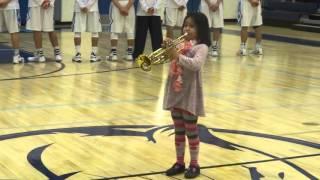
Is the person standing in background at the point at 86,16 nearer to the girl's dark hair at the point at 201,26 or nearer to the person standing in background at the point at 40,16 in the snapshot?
the person standing in background at the point at 40,16

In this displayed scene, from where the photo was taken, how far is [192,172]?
4.25 metres

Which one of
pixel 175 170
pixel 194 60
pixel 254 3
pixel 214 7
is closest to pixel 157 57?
pixel 194 60

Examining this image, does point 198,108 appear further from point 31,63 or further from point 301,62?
point 301,62

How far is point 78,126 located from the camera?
18.5ft

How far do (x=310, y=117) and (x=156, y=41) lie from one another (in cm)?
445

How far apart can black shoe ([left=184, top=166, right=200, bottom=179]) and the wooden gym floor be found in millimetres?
48

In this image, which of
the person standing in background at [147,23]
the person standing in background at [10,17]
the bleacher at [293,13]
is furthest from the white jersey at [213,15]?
the bleacher at [293,13]

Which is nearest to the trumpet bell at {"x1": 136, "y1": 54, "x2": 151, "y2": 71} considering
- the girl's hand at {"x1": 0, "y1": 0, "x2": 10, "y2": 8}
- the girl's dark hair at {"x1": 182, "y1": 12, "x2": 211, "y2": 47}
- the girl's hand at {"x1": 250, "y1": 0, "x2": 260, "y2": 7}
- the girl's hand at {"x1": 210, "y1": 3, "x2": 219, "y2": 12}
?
the girl's dark hair at {"x1": 182, "y1": 12, "x2": 211, "y2": 47}

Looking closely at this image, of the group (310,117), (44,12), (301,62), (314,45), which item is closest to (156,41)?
(44,12)

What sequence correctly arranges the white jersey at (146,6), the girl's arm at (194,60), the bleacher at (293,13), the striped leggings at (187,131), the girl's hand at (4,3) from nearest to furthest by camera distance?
the girl's arm at (194,60) < the striped leggings at (187,131) < the girl's hand at (4,3) < the white jersey at (146,6) < the bleacher at (293,13)

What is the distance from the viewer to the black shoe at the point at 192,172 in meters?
4.24

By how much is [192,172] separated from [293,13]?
1684 cm

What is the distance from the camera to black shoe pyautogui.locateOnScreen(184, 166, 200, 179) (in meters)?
4.24

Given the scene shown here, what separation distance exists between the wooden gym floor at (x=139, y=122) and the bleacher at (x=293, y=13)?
30.9 ft
